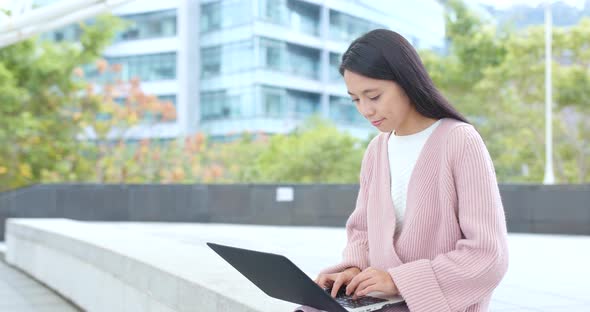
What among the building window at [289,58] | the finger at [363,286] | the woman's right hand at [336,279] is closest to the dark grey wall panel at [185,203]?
the woman's right hand at [336,279]

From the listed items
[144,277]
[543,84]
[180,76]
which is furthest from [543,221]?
[180,76]

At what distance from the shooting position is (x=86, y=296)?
5.82 m

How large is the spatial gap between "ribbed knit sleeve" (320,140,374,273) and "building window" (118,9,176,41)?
34.5 metres

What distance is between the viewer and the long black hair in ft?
6.13

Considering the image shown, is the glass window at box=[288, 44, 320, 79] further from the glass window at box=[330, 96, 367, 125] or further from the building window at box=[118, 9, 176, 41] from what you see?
the building window at box=[118, 9, 176, 41]

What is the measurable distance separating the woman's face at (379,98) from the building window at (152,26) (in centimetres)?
3467

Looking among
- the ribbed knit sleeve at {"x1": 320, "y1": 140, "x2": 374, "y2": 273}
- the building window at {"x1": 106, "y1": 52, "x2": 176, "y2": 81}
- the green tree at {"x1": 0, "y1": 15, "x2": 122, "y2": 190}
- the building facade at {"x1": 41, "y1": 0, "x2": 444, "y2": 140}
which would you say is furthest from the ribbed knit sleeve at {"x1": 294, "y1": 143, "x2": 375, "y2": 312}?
the building window at {"x1": 106, "y1": 52, "x2": 176, "y2": 81}

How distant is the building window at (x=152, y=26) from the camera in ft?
118

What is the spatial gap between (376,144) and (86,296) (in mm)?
4249

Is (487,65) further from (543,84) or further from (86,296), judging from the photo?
(86,296)

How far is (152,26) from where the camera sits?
119 feet

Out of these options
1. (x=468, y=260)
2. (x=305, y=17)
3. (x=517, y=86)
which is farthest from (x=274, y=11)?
(x=468, y=260)

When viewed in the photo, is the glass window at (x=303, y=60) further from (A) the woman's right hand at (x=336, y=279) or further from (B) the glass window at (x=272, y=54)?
(A) the woman's right hand at (x=336, y=279)

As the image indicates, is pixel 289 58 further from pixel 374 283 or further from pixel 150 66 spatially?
pixel 374 283
